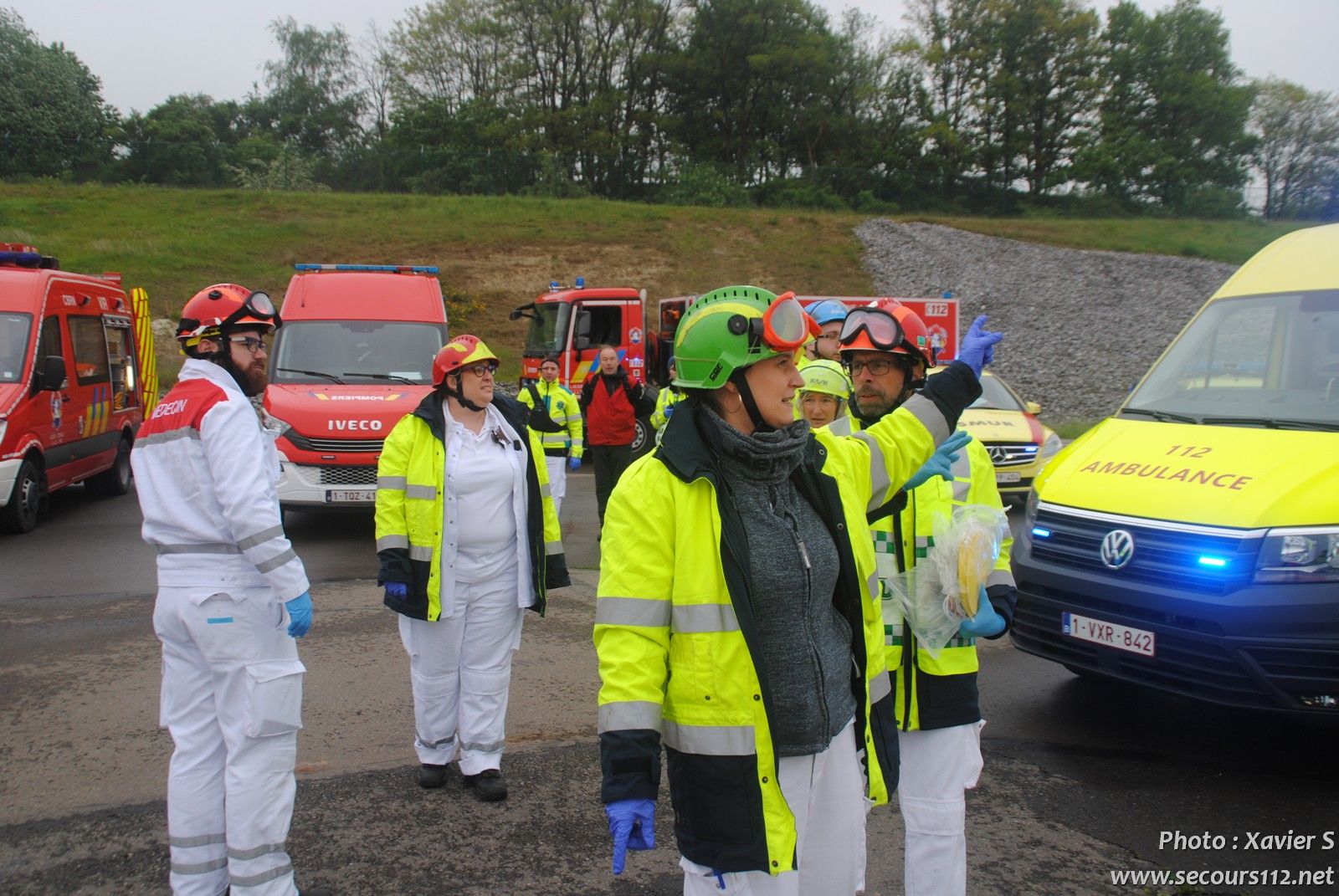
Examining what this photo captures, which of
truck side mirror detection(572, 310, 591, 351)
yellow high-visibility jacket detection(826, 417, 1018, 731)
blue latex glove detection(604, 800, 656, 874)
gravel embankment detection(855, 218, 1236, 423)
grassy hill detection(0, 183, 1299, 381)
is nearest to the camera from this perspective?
blue latex glove detection(604, 800, 656, 874)

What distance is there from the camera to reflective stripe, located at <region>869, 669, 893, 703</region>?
Answer: 2678mm

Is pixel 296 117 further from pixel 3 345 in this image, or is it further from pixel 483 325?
pixel 3 345

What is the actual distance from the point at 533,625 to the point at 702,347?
526cm

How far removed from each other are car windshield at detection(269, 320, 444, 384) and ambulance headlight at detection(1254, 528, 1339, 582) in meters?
8.53

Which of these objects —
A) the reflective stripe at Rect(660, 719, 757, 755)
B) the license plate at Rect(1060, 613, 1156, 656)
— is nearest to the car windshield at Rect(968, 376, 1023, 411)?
the license plate at Rect(1060, 613, 1156, 656)

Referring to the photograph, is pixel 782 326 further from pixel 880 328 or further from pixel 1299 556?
pixel 1299 556

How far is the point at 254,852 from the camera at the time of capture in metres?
3.39

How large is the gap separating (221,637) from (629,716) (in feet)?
5.80

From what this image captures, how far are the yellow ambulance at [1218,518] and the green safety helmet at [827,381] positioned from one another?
1765mm

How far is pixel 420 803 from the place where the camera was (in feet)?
14.6

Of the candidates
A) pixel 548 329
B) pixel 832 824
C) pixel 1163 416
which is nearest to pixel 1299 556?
pixel 1163 416

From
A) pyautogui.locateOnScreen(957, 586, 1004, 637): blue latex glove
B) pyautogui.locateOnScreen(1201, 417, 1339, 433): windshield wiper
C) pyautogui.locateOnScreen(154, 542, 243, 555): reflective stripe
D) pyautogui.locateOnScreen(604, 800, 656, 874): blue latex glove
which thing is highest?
pyautogui.locateOnScreen(1201, 417, 1339, 433): windshield wiper

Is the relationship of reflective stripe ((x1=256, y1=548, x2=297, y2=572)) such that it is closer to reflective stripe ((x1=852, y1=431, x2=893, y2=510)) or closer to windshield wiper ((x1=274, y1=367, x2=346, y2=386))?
reflective stripe ((x1=852, y1=431, x2=893, y2=510))

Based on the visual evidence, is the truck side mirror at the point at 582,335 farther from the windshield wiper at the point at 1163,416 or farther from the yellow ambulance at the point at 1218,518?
the windshield wiper at the point at 1163,416
